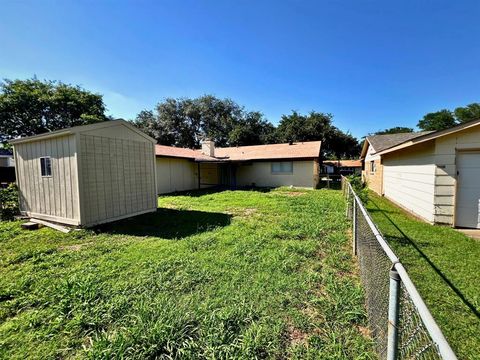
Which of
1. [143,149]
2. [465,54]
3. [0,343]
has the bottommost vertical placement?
[0,343]

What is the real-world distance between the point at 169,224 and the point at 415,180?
29.7 ft

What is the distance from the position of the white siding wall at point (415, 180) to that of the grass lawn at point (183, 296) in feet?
12.9

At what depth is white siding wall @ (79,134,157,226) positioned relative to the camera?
6.89 m

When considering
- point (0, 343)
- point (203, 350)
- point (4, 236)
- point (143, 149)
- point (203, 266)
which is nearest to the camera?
point (203, 350)

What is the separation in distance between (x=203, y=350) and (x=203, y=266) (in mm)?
1920

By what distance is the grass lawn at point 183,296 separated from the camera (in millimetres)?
2307

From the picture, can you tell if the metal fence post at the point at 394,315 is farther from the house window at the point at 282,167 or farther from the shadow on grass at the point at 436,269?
the house window at the point at 282,167

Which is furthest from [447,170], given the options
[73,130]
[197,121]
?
[197,121]

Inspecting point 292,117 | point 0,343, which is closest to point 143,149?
point 0,343

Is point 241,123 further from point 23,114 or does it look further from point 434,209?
point 434,209

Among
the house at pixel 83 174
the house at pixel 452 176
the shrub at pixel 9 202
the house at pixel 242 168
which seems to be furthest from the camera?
the house at pixel 242 168

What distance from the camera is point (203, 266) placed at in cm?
412

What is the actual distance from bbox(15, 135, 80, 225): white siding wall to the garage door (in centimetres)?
1125

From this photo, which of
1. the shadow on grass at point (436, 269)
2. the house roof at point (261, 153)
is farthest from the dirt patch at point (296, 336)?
the house roof at point (261, 153)
